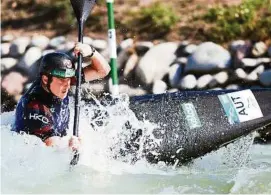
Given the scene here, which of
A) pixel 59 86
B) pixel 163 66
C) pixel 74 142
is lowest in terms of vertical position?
pixel 74 142

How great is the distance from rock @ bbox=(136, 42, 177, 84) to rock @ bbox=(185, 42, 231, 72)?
0.26 meters

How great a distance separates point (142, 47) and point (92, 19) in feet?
2.88

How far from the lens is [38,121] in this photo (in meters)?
5.01

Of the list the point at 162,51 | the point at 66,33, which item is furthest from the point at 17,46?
the point at 162,51

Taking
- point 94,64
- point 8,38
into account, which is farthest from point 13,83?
Result: point 94,64

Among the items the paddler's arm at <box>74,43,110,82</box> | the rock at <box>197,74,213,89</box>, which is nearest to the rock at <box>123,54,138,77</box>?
the rock at <box>197,74,213,89</box>

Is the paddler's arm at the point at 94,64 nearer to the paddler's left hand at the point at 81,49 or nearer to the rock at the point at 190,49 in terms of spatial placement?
the paddler's left hand at the point at 81,49

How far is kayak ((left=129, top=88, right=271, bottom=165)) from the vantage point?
574cm

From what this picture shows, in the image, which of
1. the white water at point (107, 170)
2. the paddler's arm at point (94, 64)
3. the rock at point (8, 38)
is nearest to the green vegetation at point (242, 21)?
the white water at point (107, 170)

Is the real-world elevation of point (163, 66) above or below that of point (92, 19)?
below

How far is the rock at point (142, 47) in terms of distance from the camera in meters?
8.16

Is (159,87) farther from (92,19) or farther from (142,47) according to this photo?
(92,19)

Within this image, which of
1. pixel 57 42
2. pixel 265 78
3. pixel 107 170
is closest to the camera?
pixel 107 170

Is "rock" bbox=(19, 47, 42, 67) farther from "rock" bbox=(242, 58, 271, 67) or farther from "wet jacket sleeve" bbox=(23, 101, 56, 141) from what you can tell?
"wet jacket sleeve" bbox=(23, 101, 56, 141)
